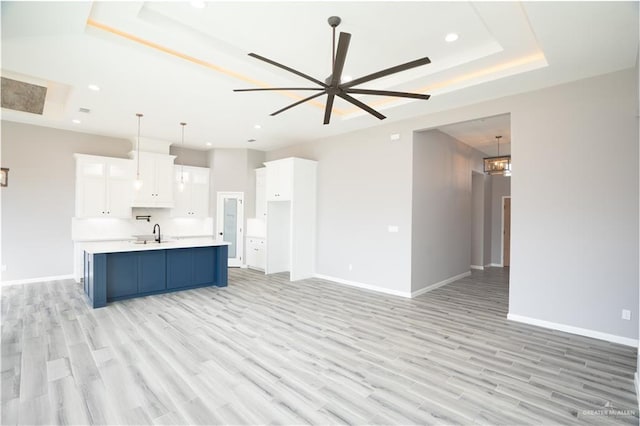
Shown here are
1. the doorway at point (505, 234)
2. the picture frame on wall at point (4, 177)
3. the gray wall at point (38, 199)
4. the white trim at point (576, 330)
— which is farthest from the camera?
the doorway at point (505, 234)

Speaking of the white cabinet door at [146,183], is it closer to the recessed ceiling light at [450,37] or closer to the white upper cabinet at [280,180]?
the white upper cabinet at [280,180]

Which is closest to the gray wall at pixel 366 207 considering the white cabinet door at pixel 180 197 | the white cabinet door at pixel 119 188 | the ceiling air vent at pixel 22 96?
the white cabinet door at pixel 180 197

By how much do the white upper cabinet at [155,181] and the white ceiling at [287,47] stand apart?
6.50 ft

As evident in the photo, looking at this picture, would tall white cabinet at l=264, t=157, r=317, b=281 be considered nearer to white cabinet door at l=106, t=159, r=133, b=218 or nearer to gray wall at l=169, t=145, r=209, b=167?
gray wall at l=169, t=145, r=209, b=167

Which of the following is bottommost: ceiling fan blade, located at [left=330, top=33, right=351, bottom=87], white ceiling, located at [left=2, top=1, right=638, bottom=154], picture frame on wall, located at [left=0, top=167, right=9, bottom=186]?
picture frame on wall, located at [left=0, top=167, right=9, bottom=186]

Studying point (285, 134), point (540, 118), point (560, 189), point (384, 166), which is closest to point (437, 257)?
point (384, 166)

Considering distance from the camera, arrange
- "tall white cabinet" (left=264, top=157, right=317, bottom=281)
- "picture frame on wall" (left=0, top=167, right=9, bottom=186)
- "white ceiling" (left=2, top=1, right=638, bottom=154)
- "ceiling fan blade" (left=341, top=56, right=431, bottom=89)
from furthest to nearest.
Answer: "tall white cabinet" (left=264, top=157, right=317, bottom=281), "picture frame on wall" (left=0, top=167, right=9, bottom=186), "white ceiling" (left=2, top=1, right=638, bottom=154), "ceiling fan blade" (left=341, top=56, right=431, bottom=89)

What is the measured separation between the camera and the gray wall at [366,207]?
5.49 metres

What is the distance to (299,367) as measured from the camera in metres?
2.88

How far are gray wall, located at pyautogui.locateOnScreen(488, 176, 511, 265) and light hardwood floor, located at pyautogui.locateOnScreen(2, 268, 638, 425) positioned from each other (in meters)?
4.75

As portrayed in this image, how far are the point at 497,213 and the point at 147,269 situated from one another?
8.96m

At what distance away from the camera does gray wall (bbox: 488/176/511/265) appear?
351 inches

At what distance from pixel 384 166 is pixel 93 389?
498 cm

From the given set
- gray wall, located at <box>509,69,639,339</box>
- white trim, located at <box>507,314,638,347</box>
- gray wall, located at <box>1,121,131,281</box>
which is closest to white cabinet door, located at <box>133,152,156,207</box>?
gray wall, located at <box>1,121,131,281</box>
